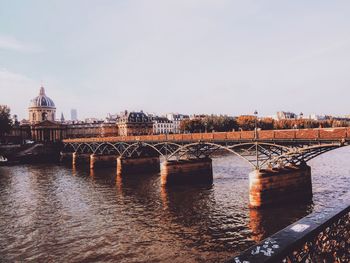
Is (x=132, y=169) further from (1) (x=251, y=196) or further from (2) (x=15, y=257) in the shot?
(2) (x=15, y=257)

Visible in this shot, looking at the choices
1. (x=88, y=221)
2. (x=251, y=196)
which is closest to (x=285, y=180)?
(x=251, y=196)

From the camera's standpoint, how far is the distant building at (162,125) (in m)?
191

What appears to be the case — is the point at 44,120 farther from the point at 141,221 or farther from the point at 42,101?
the point at 141,221

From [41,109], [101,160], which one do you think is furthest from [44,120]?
[101,160]

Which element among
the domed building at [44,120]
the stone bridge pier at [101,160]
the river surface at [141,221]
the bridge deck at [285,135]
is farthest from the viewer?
the domed building at [44,120]

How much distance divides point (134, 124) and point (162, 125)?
26.1m

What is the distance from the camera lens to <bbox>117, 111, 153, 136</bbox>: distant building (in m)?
170

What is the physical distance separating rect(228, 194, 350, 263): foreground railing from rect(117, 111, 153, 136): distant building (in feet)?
534

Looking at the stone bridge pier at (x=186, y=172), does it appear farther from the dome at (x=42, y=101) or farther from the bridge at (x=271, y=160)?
the dome at (x=42, y=101)

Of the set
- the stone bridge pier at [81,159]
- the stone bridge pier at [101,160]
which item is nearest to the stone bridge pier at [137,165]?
the stone bridge pier at [101,160]

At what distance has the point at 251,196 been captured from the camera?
101 feet

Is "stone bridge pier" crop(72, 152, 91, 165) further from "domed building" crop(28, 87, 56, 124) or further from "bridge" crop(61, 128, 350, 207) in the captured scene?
"domed building" crop(28, 87, 56, 124)

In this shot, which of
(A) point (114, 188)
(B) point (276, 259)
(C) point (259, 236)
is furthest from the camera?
(A) point (114, 188)

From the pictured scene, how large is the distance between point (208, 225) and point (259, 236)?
4387mm
